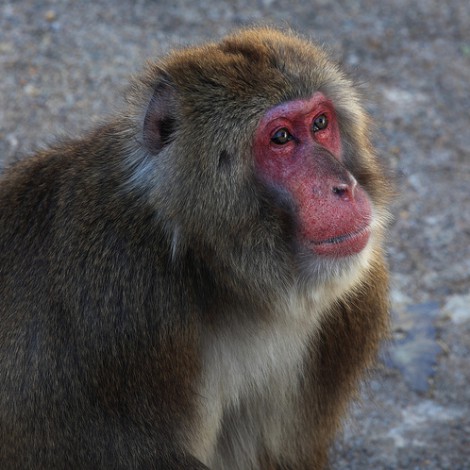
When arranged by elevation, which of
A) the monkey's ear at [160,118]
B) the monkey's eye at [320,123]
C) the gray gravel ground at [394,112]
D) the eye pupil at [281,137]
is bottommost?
the gray gravel ground at [394,112]

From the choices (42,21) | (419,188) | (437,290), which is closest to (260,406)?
(437,290)

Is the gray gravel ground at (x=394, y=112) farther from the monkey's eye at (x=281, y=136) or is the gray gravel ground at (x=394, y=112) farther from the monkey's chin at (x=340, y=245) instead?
the monkey's chin at (x=340, y=245)

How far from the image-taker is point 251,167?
3.55 meters

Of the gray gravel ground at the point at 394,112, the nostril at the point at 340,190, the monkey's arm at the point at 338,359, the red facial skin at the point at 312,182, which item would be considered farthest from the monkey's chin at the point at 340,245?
the gray gravel ground at the point at 394,112

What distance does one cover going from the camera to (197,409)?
147 inches

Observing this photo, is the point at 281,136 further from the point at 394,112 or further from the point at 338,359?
the point at 394,112

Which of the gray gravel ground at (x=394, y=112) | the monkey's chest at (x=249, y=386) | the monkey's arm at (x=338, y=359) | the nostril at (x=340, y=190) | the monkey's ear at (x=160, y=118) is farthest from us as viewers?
the gray gravel ground at (x=394, y=112)

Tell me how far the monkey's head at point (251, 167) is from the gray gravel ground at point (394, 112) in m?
1.30

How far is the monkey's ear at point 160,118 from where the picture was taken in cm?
359

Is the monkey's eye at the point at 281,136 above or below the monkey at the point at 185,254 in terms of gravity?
above

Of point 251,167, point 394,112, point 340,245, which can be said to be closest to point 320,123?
point 251,167

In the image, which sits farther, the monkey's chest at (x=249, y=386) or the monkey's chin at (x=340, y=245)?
the monkey's chest at (x=249, y=386)

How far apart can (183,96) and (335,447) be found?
2.11m

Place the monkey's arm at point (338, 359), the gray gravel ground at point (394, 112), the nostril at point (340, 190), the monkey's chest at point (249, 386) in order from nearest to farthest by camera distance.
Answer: the nostril at point (340, 190)
the monkey's chest at point (249, 386)
the monkey's arm at point (338, 359)
the gray gravel ground at point (394, 112)
